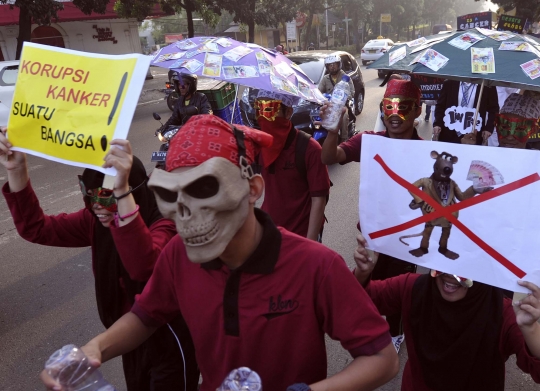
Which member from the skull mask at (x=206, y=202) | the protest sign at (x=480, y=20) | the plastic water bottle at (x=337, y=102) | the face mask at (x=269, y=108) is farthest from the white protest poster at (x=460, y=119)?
the skull mask at (x=206, y=202)

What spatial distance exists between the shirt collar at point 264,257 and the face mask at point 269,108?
6.56 ft

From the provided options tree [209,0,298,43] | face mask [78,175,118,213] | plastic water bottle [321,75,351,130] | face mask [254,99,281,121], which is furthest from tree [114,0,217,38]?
face mask [78,175,118,213]

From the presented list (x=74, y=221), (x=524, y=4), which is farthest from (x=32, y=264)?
(x=524, y=4)

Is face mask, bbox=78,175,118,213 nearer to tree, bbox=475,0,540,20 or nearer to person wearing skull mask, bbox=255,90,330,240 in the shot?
person wearing skull mask, bbox=255,90,330,240

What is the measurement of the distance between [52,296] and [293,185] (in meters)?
2.85

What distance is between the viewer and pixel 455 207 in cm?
194

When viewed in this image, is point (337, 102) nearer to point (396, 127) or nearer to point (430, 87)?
point (396, 127)

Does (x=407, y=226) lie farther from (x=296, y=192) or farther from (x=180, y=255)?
(x=296, y=192)

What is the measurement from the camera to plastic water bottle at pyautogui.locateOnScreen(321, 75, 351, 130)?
9.51 feet

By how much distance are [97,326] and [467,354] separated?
3216mm

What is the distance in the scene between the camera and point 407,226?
6.68 ft

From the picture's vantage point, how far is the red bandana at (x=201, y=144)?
1476mm

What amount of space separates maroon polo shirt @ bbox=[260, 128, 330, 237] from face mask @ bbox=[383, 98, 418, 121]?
1.89ft

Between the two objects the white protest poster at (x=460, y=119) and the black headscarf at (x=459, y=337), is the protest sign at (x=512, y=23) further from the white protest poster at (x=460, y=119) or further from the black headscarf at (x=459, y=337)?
the black headscarf at (x=459, y=337)
